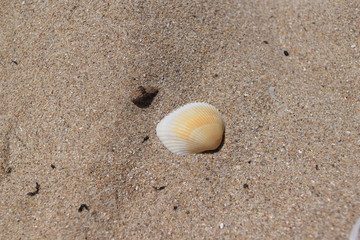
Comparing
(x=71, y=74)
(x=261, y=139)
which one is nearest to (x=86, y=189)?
(x=71, y=74)

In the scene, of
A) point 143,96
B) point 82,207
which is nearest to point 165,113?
point 143,96

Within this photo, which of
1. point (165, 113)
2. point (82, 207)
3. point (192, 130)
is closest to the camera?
point (82, 207)

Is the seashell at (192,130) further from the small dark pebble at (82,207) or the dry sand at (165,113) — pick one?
the small dark pebble at (82,207)

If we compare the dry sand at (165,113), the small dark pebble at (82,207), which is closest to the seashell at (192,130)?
the dry sand at (165,113)

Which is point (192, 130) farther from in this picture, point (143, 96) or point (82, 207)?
point (82, 207)

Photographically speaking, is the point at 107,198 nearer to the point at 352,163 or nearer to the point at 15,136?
the point at 15,136

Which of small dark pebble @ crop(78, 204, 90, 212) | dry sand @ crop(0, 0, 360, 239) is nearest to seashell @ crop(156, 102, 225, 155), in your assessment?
dry sand @ crop(0, 0, 360, 239)

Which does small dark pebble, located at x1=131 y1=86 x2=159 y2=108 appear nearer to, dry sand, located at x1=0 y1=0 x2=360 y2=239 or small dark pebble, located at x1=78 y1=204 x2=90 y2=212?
dry sand, located at x1=0 y1=0 x2=360 y2=239
